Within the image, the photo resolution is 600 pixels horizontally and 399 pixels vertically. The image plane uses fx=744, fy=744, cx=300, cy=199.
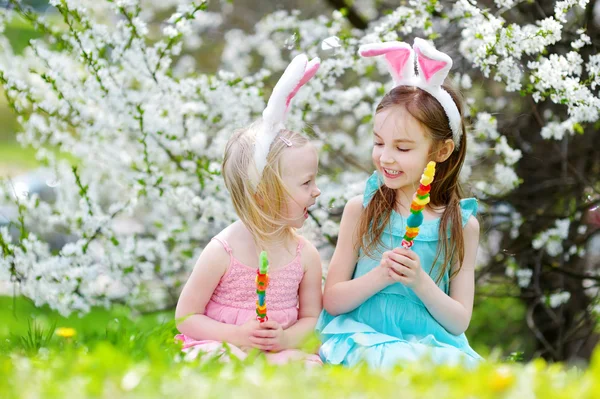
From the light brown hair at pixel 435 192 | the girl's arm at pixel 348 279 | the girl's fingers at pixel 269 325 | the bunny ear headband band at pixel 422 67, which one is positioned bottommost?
the girl's fingers at pixel 269 325

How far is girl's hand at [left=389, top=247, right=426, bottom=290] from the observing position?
229 cm

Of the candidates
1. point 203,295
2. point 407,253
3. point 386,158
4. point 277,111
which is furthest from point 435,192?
point 203,295

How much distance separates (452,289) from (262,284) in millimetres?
736

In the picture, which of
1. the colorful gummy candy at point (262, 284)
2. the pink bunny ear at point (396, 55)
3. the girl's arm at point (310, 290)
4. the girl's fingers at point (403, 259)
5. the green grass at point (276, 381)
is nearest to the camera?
the green grass at point (276, 381)

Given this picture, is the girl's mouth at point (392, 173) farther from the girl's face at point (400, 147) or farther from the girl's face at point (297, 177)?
the girl's face at point (297, 177)

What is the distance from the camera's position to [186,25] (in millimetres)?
3316

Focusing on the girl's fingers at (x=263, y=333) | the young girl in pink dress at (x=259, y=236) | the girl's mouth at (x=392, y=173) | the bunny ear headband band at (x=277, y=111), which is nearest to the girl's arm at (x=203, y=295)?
the young girl in pink dress at (x=259, y=236)

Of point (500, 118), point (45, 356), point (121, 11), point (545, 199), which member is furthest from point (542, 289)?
point (45, 356)

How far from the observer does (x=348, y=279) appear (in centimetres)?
260

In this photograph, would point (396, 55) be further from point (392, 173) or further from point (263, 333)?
point (263, 333)

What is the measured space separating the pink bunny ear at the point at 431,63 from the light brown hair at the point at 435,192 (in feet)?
0.17

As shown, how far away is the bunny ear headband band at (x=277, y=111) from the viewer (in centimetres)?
245

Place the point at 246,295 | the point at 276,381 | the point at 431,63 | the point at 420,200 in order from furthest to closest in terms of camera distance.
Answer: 1. the point at 246,295
2. the point at 431,63
3. the point at 420,200
4. the point at 276,381

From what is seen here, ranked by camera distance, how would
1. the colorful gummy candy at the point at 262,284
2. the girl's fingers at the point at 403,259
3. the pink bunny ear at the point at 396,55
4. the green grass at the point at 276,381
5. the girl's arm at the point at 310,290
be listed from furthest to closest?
1. the girl's arm at the point at 310,290
2. the pink bunny ear at the point at 396,55
3. the girl's fingers at the point at 403,259
4. the colorful gummy candy at the point at 262,284
5. the green grass at the point at 276,381
